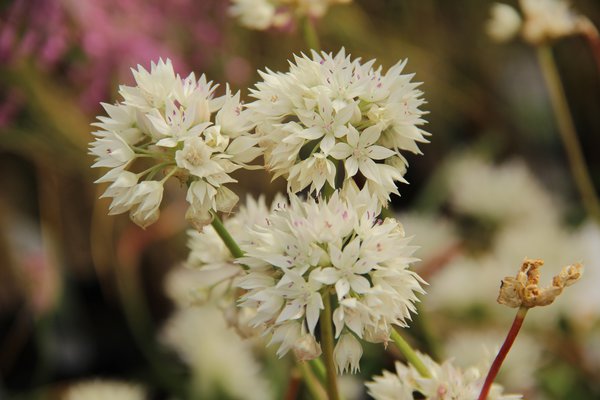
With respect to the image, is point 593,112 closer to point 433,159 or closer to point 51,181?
point 433,159

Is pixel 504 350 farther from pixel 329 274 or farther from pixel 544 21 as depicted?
pixel 544 21

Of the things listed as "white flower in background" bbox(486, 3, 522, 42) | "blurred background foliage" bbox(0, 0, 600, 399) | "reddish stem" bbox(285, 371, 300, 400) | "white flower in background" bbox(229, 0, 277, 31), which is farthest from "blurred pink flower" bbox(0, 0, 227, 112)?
"reddish stem" bbox(285, 371, 300, 400)

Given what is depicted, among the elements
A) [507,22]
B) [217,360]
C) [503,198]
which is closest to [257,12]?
[507,22]

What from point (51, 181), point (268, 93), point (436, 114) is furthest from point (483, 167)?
point (268, 93)

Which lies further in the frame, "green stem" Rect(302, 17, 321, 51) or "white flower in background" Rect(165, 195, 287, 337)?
"green stem" Rect(302, 17, 321, 51)

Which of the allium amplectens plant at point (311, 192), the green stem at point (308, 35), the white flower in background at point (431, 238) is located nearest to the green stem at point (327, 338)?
the allium amplectens plant at point (311, 192)

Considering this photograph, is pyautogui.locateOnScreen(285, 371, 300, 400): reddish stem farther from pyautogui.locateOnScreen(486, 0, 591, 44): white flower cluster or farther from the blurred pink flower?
the blurred pink flower
